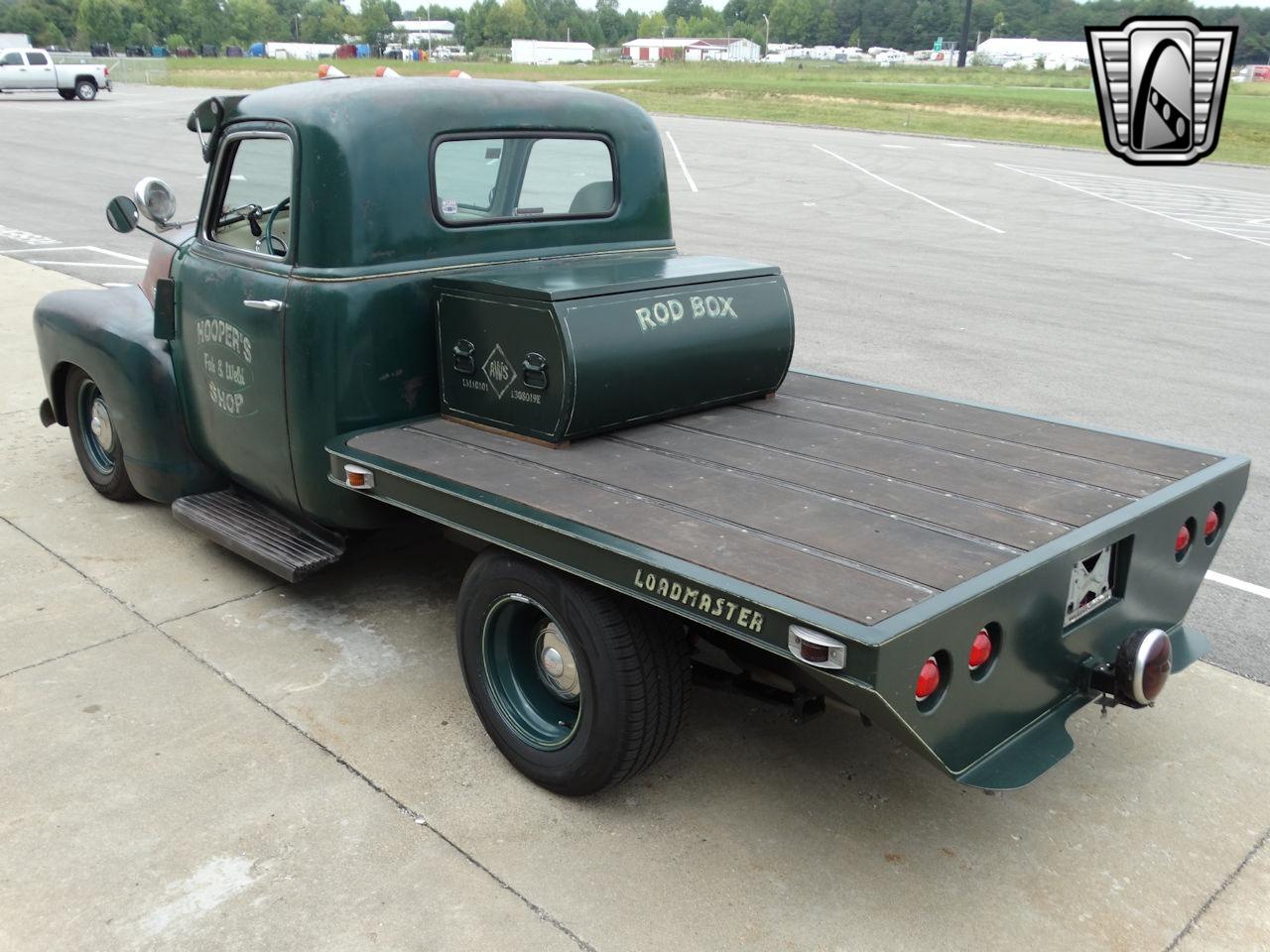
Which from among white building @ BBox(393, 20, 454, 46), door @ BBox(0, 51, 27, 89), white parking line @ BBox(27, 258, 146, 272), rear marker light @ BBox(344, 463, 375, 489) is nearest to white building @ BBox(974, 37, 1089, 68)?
white building @ BBox(393, 20, 454, 46)

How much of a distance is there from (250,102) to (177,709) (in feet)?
7.49

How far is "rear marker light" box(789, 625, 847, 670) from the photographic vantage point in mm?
2418

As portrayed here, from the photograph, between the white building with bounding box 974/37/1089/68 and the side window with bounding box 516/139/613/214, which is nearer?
the side window with bounding box 516/139/613/214

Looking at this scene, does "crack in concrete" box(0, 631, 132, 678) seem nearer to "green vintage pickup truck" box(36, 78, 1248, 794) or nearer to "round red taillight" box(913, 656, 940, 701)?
"green vintage pickup truck" box(36, 78, 1248, 794)

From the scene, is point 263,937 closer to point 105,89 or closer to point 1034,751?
point 1034,751

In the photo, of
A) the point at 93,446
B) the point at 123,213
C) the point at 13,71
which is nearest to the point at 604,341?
the point at 123,213

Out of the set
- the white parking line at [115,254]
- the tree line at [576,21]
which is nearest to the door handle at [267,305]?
the white parking line at [115,254]

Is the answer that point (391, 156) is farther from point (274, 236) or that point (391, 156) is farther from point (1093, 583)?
point (1093, 583)

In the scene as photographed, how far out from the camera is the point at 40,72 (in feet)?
126

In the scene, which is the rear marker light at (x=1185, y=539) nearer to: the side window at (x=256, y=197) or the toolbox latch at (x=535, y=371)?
the toolbox latch at (x=535, y=371)

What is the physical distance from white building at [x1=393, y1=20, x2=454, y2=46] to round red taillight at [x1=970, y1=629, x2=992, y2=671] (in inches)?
5871

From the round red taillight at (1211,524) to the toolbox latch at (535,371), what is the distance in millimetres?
2083

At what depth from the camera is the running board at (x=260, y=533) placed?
416cm

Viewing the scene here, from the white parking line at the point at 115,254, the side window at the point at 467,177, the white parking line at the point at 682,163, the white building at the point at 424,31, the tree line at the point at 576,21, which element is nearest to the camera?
the side window at the point at 467,177
